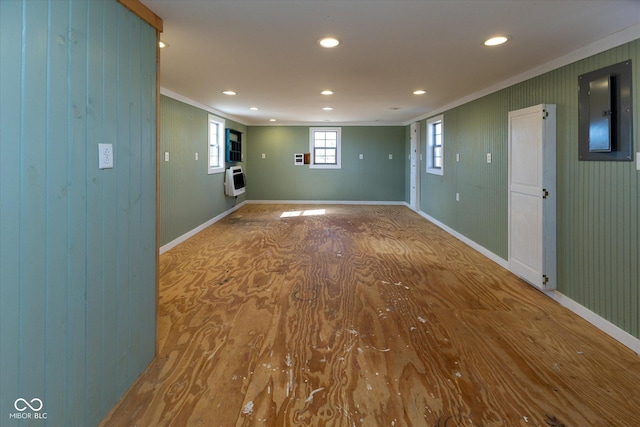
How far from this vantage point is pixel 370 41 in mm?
3066

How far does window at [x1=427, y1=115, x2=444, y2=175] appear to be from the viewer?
7502 mm

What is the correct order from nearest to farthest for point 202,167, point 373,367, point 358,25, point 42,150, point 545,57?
point 42,150, point 373,367, point 358,25, point 545,57, point 202,167

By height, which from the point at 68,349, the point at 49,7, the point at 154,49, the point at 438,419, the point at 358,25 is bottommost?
the point at 438,419

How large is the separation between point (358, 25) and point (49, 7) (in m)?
1.91

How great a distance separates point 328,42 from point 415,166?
6.31 m

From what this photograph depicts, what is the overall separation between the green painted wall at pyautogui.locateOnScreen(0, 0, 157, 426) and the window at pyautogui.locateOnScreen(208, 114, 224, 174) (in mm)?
5173

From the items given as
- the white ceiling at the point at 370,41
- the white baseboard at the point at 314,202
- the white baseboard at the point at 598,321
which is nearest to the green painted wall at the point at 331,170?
the white baseboard at the point at 314,202

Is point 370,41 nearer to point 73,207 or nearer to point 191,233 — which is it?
point 73,207

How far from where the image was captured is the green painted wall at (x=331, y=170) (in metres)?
10.3

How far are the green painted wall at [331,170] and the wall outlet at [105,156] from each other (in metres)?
8.69

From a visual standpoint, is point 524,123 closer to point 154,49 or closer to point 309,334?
point 309,334

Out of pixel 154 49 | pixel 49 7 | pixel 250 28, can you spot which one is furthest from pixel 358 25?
pixel 49 7

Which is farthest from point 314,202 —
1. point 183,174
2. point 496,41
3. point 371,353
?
point 371,353

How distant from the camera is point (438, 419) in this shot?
71.6 inches
